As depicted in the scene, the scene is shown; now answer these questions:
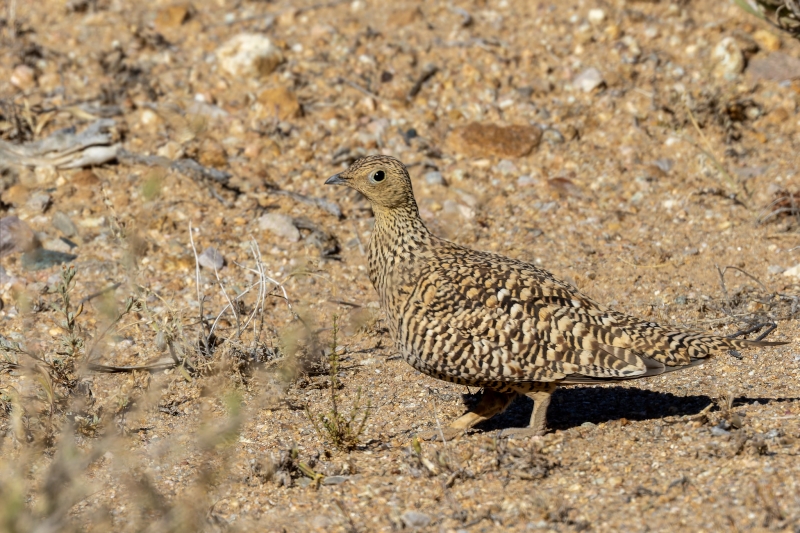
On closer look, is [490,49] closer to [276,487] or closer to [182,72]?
[182,72]

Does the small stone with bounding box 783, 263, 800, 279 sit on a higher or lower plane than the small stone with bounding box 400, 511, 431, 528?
higher

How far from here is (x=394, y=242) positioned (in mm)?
5246

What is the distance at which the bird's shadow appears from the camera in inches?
203

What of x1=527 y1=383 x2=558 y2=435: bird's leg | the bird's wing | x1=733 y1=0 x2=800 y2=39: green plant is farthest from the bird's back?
x1=733 y1=0 x2=800 y2=39: green plant

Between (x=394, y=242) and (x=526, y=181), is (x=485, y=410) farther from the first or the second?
(x=526, y=181)

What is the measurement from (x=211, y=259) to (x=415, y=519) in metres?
3.51

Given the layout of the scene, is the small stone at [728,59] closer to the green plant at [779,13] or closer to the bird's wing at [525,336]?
the green plant at [779,13]

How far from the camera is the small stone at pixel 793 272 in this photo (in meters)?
6.78

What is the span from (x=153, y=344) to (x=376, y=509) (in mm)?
2571

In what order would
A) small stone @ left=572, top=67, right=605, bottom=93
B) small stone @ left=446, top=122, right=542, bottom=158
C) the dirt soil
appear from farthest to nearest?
1. small stone @ left=572, top=67, right=605, bottom=93
2. small stone @ left=446, top=122, right=542, bottom=158
3. the dirt soil

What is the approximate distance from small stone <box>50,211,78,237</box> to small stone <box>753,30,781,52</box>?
6914 millimetres

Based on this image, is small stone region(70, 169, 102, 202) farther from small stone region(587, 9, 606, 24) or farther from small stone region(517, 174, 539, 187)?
small stone region(587, 9, 606, 24)

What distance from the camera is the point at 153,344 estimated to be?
618 cm

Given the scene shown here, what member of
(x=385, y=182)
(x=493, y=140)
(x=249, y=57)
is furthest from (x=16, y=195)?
(x=493, y=140)
